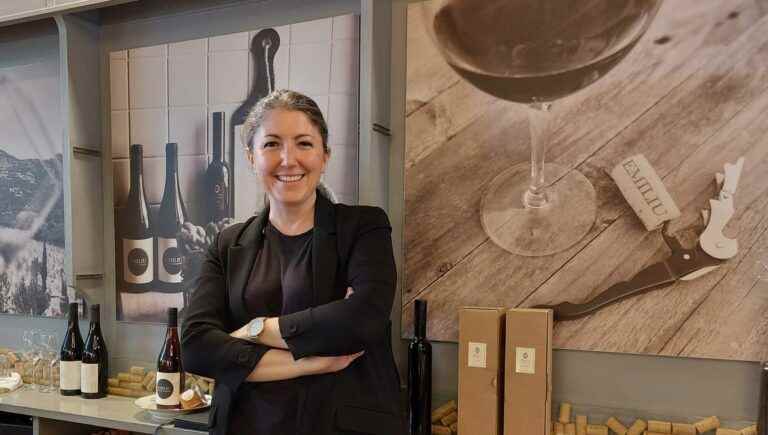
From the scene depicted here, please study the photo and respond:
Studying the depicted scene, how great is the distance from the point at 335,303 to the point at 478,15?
42.2 inches

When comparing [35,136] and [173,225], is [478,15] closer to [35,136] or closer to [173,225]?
[173,225]

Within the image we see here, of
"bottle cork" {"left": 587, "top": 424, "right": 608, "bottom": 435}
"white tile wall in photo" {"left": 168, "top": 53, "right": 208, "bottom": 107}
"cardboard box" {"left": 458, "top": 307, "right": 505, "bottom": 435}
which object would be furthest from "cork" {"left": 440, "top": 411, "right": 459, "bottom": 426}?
"white tile wall in photo" {"left": 168, "top": 53, "right": 208, "bottom": 107}

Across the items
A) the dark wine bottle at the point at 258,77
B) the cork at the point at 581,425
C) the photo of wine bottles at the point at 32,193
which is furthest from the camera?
the photo of wine bottles at the point at 32,193

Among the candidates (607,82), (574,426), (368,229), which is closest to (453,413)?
(574,426)

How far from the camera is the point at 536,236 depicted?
204cm

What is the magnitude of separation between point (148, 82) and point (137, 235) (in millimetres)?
654

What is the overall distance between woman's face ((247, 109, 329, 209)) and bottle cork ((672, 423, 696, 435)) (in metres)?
1.25

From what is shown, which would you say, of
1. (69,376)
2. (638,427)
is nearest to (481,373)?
(638,427)

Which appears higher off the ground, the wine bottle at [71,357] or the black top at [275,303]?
the black top at [275,303]

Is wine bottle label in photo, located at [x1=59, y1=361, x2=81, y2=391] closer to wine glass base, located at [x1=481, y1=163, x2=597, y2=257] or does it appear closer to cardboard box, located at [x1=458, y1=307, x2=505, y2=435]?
cardboard box, located at [x1=458, y1=307, x2=505, y2=435]

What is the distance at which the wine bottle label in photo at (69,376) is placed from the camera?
8.77ft

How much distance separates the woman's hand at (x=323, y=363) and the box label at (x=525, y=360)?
50cm

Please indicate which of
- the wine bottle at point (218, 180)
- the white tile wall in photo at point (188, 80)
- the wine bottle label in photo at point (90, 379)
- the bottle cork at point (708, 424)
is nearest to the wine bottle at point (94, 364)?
the wine bottle label in photo at point (90, 379)

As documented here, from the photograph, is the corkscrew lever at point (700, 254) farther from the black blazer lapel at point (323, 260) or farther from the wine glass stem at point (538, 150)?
the black blazer lapel at point (323, 260)
